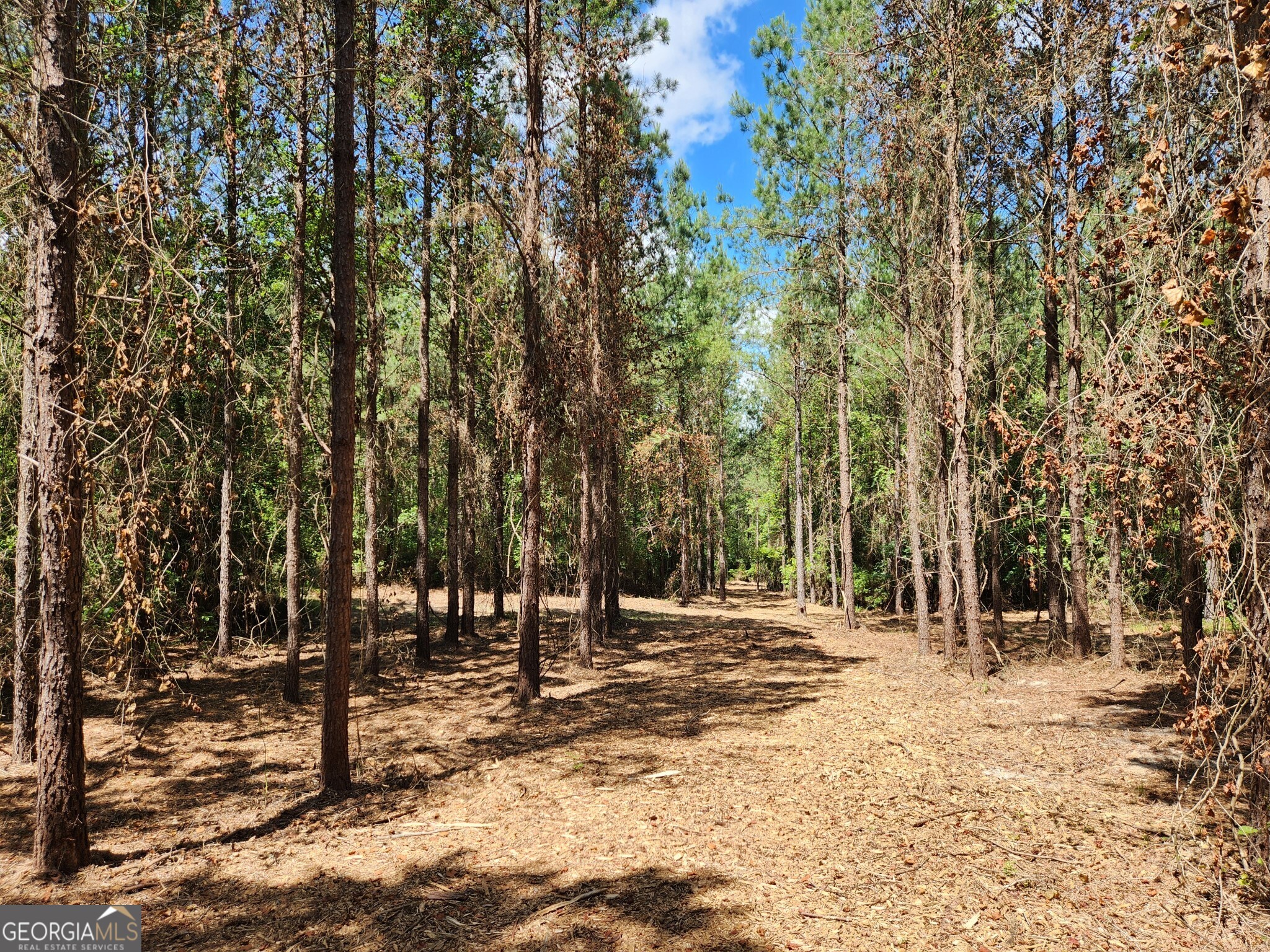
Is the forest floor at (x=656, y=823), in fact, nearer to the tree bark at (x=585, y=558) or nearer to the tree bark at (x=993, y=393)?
the tree bark at (x=585, y=558)

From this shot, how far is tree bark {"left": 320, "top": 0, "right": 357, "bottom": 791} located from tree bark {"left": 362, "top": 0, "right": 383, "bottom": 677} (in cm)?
63

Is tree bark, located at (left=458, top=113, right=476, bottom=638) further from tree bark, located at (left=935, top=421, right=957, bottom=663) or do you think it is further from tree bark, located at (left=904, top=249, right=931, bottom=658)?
tree bark, located at (left=935, top=421, right=957, bottom=663)

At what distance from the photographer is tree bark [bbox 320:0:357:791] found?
629cm

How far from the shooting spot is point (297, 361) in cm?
919

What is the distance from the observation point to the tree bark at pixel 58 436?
4.69m

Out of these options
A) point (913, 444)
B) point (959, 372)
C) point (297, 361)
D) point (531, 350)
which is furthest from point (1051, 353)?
point (297, 361)

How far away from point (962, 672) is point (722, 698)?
4.71 meters

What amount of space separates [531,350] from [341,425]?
378 cm

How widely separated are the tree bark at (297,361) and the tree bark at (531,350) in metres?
2.93

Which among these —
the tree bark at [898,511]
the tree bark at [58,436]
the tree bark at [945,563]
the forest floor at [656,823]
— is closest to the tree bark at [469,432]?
the forest floor at [656,823]

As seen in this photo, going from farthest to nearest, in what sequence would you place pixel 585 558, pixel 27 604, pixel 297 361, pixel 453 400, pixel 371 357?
pixel 453 400 < pixel 585 558 < pixel 297 361 < pixel 371 357 < pixel 27 604

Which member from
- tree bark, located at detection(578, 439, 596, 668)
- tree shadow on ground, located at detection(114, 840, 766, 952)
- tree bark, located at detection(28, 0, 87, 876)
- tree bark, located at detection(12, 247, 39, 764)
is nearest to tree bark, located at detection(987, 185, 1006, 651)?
tree bark, located at detection(578, 439, 596, 668)

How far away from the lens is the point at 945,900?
4266 millimetres

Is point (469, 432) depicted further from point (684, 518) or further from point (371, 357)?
point (684, 518)
